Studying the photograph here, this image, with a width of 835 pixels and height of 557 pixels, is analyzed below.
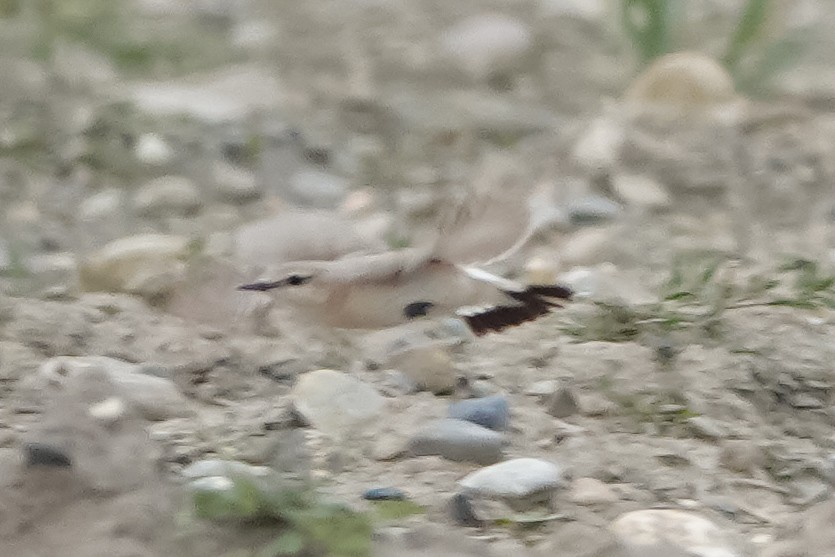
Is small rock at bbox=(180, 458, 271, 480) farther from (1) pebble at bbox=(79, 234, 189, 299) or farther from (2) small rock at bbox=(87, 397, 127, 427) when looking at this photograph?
(1) pebble at bbox=(79, 234, 189, 299)

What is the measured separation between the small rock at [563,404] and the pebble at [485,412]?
0.20 ft

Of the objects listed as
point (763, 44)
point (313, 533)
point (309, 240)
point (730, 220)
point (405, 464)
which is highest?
point (763, 44)

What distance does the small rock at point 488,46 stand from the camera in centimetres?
321

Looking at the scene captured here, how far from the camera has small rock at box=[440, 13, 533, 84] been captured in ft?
10.5

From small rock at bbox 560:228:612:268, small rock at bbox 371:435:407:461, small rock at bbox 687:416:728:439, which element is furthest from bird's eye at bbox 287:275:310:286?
small rock at bbox 560:228:612:268

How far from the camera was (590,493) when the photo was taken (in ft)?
4.16

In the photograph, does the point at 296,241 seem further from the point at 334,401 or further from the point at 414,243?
the point at 414,243

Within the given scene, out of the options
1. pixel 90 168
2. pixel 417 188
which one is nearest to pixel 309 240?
pixel 417 188

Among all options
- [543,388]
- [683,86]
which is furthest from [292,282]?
[683,86]

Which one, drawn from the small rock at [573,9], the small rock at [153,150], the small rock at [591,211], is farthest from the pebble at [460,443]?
the small rock at [573,9]

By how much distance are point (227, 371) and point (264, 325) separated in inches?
3.9

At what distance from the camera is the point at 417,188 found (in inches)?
102

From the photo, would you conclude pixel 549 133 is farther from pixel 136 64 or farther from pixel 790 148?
pixel 136 64

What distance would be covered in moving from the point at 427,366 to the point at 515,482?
353 mm
